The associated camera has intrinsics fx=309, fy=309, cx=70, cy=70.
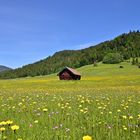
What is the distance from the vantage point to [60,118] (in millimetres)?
8719

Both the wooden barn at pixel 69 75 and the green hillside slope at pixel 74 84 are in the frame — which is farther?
the wooden barn at pixel 69 75

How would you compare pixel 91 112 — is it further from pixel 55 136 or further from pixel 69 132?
pixel 55 136

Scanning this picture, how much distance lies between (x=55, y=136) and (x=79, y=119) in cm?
264

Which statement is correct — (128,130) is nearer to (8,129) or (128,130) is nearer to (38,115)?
(8,129)

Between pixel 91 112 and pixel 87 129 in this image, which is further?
pixel 91 112

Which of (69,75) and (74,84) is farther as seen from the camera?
(69,75)

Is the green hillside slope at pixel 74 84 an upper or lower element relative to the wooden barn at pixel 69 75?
lower

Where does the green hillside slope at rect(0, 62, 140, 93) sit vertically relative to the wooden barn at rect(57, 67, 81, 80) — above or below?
below

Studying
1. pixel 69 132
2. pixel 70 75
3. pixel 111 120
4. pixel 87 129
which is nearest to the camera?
pixel 69 132

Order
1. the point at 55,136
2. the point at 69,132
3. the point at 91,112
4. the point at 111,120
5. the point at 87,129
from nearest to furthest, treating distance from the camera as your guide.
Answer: the point at 55,136, the point at 69,132, the point at 87,129, the point at 111,120, the point at 91,112

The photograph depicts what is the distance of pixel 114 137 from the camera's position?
19.7ft

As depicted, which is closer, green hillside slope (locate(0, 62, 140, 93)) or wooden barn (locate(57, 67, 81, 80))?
green hillside slope (locate(0, 62, 140, 93))

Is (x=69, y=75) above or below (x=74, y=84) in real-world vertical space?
above

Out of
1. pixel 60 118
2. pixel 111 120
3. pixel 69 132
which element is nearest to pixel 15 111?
pixel 60 118
